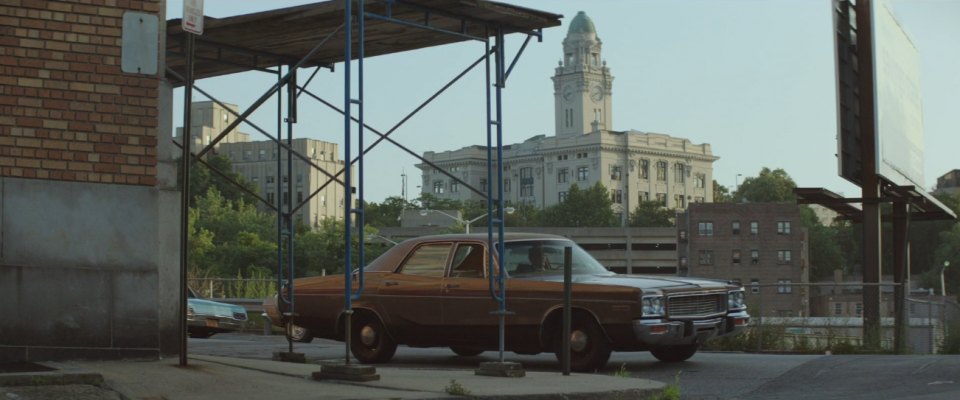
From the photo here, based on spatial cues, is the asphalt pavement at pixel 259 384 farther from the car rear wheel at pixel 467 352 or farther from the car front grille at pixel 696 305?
the car rear wheel at pixel 467 352

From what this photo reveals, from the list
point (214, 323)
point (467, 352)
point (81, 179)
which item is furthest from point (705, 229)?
point (81, 179)

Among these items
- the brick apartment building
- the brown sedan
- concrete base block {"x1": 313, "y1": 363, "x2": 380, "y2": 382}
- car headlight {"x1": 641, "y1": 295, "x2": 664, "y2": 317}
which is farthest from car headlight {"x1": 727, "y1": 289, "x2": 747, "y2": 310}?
the brick apartment building

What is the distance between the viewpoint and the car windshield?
49.0 ft

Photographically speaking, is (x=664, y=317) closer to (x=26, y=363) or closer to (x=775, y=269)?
(x=26, y=363)

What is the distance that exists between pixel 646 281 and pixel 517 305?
1.33 metres

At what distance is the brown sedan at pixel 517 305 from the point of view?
45.8ft

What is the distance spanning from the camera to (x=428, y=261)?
15516mm

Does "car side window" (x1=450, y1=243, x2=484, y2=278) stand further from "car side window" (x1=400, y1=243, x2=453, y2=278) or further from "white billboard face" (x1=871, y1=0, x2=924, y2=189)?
"white billboard face" (x1=871, y1=0, x2=924, y2=189)

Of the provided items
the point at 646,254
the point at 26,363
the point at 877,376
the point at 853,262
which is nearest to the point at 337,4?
the point at 26,363

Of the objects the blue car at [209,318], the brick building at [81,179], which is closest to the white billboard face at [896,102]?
the blue car at [209,318]

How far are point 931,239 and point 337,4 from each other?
165150mm

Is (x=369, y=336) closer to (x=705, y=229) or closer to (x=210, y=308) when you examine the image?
(x=210, y=308)

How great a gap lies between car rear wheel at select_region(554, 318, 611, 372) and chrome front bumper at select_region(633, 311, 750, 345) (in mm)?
380

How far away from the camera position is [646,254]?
165750 mm
